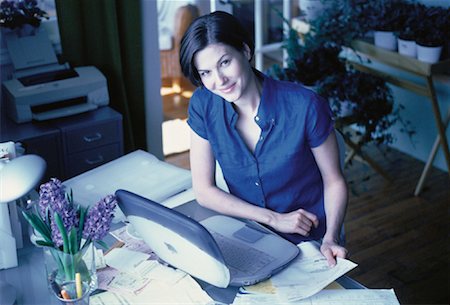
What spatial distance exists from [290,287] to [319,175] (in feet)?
1.82

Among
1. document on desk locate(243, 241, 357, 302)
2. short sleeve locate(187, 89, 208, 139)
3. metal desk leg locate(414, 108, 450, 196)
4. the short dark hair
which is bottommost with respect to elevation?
metal desk leg locate(414, 108, 450, 196)

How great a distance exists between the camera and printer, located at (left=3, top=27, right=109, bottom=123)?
10.6ft

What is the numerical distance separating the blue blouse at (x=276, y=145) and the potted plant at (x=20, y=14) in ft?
5.36

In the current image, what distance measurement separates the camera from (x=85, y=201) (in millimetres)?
1990

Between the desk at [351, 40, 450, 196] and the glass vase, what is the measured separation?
2.28 m

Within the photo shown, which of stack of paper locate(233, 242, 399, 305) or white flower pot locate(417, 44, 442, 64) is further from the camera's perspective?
white flower pot locate(417, 44, 442, 64)

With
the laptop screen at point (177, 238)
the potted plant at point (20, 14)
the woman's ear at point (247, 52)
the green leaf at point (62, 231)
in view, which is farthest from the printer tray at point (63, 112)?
the green leaf at point (62, 231)

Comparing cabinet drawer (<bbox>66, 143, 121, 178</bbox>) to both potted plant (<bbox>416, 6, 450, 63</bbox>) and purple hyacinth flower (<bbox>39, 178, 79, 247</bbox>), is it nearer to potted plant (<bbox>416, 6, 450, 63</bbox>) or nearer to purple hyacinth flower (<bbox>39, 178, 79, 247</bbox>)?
potted plant (<bbox>416, 6, 450, 63</bbox>)

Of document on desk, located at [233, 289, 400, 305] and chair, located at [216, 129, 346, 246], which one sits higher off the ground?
chair, located at [216, 129, 346, 246]

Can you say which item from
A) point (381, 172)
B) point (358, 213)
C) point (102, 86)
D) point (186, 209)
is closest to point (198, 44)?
point (186, 209)

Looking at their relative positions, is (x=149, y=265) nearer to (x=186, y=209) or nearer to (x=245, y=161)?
(x=186, y=209)

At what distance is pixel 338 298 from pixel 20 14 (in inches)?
94.7

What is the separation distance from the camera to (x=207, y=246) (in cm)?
153

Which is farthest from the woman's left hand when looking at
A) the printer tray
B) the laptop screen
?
the printer tray
